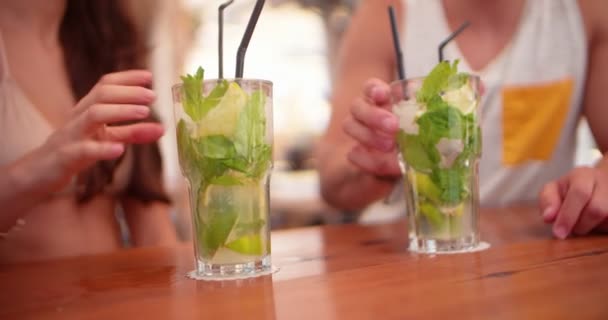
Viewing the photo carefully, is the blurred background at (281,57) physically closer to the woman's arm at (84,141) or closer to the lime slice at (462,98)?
the woman's arm at (84,141)

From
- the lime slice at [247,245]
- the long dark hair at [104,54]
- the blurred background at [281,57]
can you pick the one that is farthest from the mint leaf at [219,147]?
the blurred background at [281,57]

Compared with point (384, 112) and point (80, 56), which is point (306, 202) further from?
point (384, 112)

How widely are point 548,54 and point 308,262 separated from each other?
113cm

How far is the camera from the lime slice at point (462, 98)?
0.84 metres

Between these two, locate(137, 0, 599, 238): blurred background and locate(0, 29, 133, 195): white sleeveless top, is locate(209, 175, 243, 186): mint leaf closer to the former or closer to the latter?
locate(0, 29, 133, 195): white sleeveless top

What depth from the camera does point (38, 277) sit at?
2.74 feet

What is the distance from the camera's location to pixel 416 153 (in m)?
0.88

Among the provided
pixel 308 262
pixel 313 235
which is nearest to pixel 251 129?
pixel 308 262

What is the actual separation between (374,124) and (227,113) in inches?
12.9

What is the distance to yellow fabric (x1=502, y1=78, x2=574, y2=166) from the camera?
1.61 m

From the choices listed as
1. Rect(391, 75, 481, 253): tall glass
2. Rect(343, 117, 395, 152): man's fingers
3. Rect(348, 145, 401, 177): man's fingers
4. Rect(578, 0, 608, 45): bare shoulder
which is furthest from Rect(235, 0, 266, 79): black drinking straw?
Rect(578, 0, 608, 45): bare shoulder

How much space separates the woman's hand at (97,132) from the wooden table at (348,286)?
160 mm

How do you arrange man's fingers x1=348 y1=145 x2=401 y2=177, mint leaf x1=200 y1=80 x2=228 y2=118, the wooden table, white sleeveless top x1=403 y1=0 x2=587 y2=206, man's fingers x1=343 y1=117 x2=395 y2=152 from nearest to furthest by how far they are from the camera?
the wooden table, mint leaf x1=200 y1=80 x2=228 y2=118, man's fingers x1=343 y1=117 x2=395 y2=152, man's fingers x1=348 y1=145 x2=401 y2=177, white sleeveless top x1=403 y1=0 x2=587 y2=206

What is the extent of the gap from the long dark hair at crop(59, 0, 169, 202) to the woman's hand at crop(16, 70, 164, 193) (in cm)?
57
